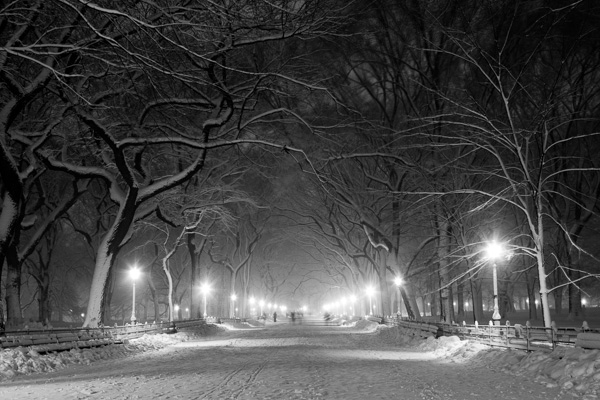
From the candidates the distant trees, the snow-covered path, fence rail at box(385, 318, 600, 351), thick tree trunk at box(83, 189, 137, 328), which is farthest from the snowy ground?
the distant trees

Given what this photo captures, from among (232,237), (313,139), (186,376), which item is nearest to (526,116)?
(313,139)

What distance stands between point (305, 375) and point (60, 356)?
8.74 meters

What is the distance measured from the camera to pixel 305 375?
15.0 m

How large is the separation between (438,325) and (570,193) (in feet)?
53.4

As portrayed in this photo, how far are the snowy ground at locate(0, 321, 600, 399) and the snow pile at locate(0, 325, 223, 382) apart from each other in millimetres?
40

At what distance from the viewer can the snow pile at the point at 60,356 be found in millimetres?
15817

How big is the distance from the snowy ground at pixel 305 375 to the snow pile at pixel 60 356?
40 millimetres

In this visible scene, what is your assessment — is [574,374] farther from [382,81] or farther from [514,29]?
[382,81]

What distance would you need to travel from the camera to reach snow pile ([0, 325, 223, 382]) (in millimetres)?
15817

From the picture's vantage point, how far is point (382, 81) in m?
35.9

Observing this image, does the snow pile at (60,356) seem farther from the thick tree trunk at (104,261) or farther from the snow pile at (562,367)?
the snow pile at (562,367)

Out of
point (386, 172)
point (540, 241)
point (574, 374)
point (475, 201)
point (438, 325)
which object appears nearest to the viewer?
point (574, 374)

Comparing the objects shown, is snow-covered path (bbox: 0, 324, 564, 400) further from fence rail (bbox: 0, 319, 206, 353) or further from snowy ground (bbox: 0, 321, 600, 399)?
fence rail (bbox: 0, 319, 206, 353)

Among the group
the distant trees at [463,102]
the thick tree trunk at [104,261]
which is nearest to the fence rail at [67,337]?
the thick tree trunk at [104,261]
